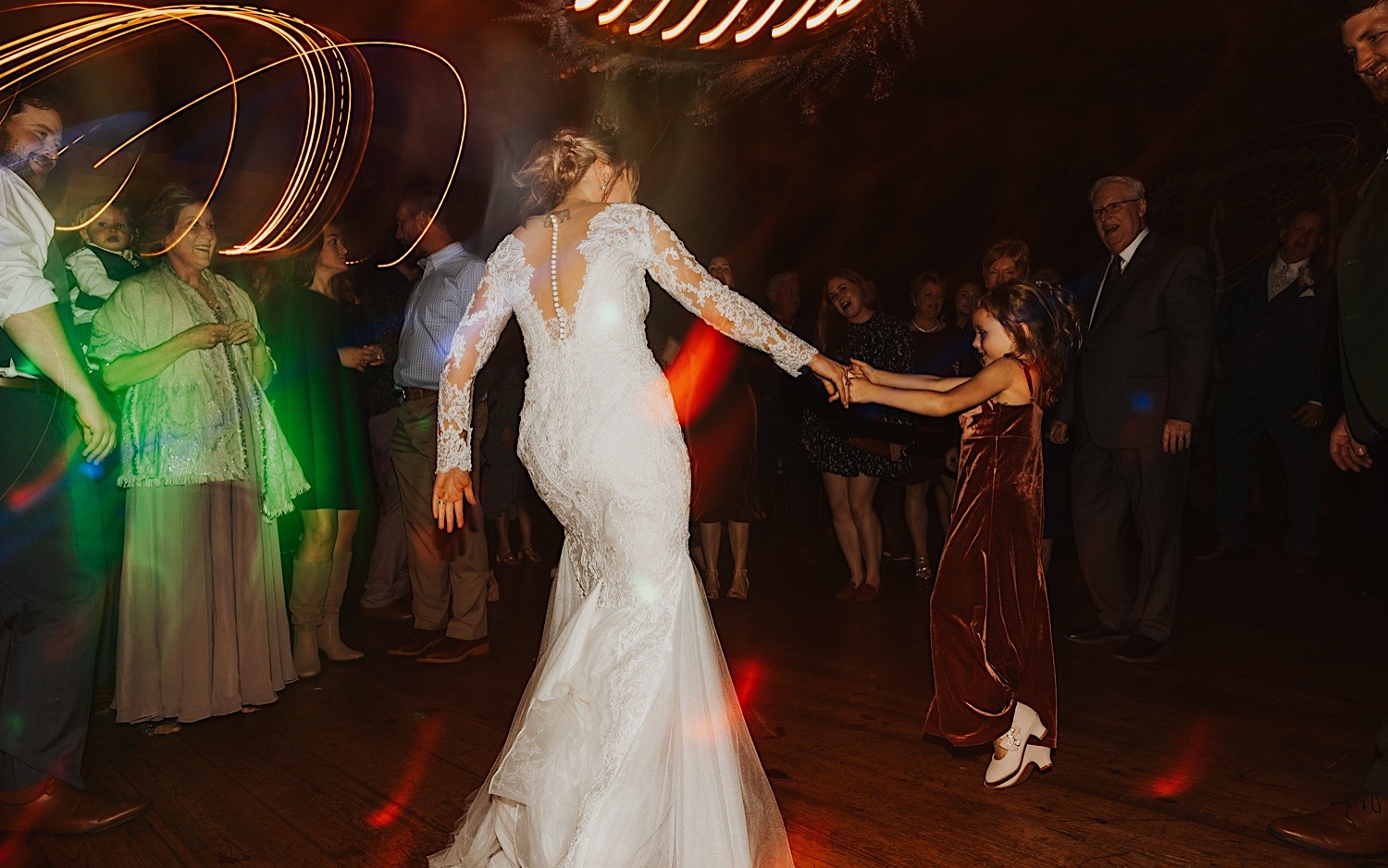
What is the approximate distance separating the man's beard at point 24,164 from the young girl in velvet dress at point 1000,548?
7.13 feet

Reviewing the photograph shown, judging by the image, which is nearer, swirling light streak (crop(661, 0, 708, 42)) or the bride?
the bride

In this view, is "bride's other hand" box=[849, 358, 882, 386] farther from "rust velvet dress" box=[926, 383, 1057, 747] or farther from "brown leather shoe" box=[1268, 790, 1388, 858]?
"brown leather shoe" box=[1268, 790, 1388, 858]

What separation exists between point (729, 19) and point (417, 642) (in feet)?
11.5

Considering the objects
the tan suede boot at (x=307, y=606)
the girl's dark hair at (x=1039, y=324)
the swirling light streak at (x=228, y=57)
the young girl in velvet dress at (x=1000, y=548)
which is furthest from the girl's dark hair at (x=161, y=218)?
the girl's dark hair at (x=1039, y=324)

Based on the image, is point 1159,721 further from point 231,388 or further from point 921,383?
point 231,388

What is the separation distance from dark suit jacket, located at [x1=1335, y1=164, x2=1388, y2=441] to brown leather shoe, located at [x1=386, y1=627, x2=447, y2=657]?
3.52 metres

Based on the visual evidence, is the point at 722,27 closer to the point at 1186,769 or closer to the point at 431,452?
the point at 431,452

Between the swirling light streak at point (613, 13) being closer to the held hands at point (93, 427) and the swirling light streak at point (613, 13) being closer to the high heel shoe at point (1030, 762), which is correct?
the held hands at point (93, 427)

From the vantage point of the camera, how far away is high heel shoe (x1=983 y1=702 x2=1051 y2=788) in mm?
2590

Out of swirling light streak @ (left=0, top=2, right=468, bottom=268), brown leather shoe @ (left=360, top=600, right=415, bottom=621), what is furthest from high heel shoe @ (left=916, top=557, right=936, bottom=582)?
swirling light streak @ (left=0, top=2, right=468, bottom=268)

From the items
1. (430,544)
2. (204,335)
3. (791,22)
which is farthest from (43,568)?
(791,22)

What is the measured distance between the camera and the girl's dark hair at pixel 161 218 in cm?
314

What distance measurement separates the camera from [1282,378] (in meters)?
5.48

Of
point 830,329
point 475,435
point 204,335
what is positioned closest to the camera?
point 204,335
